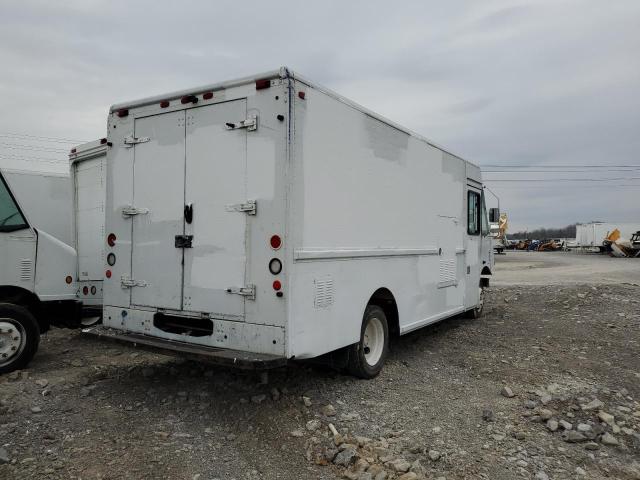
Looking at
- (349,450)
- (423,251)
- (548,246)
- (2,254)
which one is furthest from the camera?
(548,246)

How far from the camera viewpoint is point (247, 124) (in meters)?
4.74

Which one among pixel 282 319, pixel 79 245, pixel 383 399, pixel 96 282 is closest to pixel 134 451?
pixel 282 319

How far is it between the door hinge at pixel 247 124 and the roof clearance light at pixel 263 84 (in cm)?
26

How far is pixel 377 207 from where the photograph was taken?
5.83 metres

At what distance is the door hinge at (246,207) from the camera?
15.4 feet

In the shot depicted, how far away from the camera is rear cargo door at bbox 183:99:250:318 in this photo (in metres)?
4.79

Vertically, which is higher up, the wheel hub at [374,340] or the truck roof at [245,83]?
the truck roof at [245,83]

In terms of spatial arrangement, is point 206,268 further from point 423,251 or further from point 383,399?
point 423,251

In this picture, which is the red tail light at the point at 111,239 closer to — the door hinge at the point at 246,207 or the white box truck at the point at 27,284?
the white box truck at the point at 27,284

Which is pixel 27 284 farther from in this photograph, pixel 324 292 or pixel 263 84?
pixel 263 84

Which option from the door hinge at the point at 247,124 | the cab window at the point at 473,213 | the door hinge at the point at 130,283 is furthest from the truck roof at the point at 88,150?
the cab window at the point at 473,213

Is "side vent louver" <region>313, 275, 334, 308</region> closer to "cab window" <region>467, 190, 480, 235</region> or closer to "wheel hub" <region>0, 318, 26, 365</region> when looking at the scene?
"wheel hub" <region>0, 318, 26, 365</region>

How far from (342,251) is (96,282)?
4295mm

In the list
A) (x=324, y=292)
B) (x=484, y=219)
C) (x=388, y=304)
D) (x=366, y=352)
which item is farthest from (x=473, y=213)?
(x=324, y=292)
